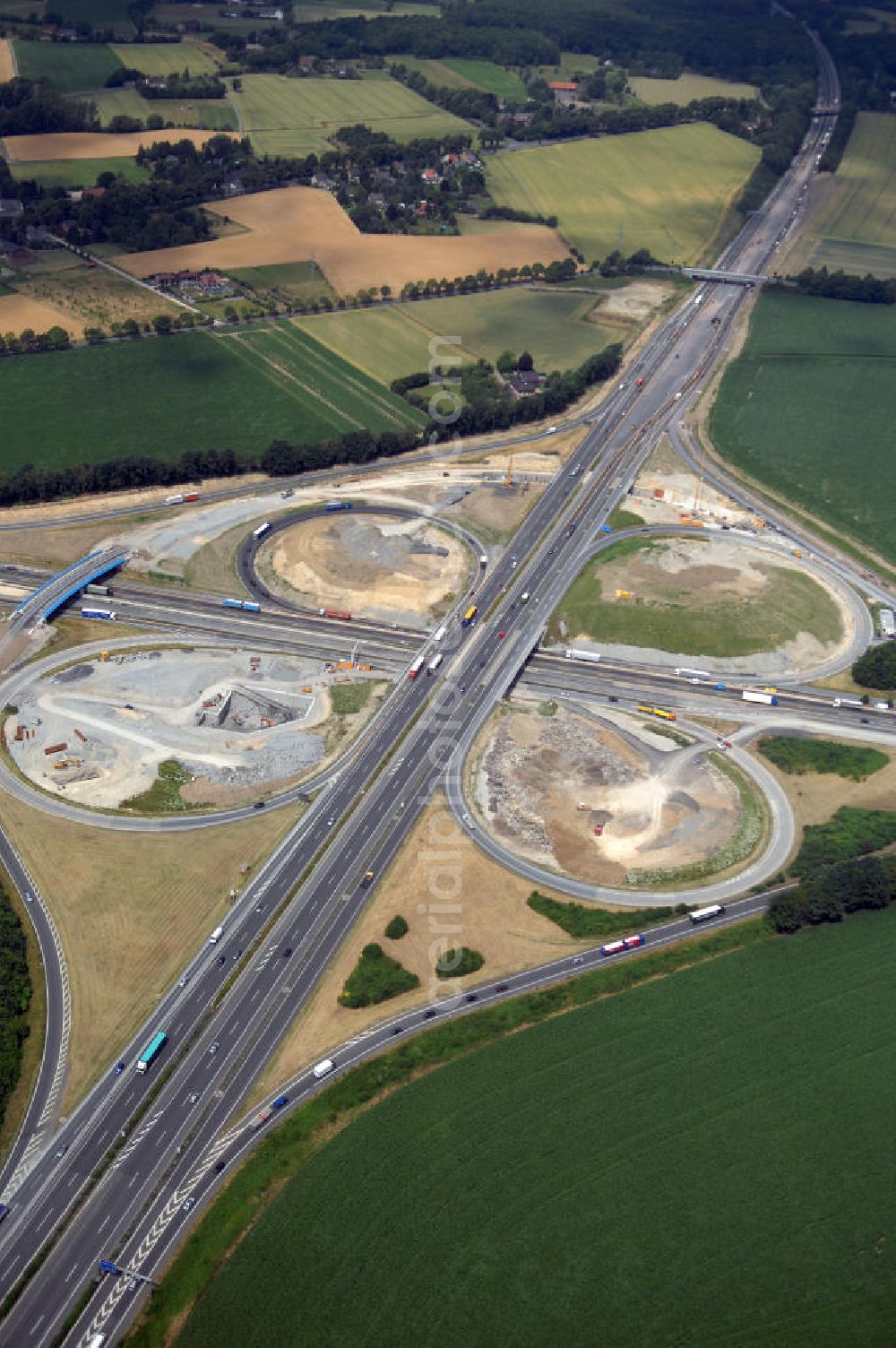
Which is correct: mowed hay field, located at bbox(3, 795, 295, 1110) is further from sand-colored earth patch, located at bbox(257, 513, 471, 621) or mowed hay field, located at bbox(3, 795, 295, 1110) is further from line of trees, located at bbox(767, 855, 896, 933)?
line of trees, located at bbox(767, 855, 896, 933)

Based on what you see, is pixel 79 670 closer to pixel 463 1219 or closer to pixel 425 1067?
pixel 425 1067

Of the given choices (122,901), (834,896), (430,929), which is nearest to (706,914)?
(834,896)

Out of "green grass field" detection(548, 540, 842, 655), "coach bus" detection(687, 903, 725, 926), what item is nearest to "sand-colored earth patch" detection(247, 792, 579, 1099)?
"coach bus" detection(687, 903, 725, 926)

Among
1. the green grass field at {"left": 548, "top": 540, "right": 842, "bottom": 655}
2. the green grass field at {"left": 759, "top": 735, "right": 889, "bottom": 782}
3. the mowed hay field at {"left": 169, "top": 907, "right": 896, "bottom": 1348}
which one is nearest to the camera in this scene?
the mowed hay field at {"left": 169, "top": 907, "right": 896, "bottom": 1348}

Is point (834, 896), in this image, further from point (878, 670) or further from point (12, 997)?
point (12, 997)

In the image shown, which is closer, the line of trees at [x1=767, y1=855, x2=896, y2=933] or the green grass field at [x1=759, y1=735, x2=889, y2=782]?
the line of trees at [x1=767, y1=855, x2=896, y2=933]

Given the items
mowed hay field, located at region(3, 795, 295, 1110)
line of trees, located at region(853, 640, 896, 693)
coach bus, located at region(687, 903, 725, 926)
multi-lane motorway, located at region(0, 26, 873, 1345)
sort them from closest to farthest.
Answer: multi-lane motorway, located at region(0, 26, 873, 1345), mowed hay field, located at region(3, 795, 295, 1110), coach bus, located at region(687, 903, 725, 926), line of trees, located at region(853, 640, 896, 693)

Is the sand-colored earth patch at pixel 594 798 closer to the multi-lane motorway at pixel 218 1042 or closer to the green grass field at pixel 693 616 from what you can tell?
the multi-lane motorway at pixel 218 1042
